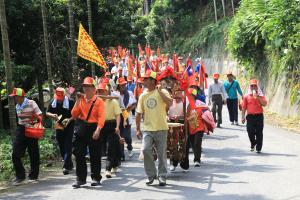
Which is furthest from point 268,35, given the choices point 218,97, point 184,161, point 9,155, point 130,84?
point 9,155

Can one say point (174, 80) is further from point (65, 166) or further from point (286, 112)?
point (286, 112)

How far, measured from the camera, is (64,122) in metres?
11.3

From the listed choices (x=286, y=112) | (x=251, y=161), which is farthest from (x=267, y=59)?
(x=251, y=161)

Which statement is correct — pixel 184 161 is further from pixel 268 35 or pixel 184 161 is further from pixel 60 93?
pixel 268 35

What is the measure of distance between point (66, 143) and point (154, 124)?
276 cm

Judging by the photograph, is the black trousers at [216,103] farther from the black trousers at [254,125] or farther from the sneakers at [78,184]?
the sneakers at [78,184]

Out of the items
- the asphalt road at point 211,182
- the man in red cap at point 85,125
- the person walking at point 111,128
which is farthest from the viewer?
the person walking at point 111,128

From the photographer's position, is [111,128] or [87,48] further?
[87,48]

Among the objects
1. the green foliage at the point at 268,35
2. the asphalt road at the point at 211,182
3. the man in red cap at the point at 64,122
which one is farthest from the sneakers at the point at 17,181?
the green foliage at the point at 268,35

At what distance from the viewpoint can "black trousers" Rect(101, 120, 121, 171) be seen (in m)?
10.7

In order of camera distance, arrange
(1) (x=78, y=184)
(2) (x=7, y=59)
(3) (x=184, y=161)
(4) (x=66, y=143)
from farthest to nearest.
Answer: (2) (x=7, y=59), (4) (x=66, y=143), (3) (x=184, y=161), (1) (x=78, y=184)

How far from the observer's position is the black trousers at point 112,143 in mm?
10734

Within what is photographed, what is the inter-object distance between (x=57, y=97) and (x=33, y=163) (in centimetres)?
154

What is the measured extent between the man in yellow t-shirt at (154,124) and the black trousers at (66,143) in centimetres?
249
